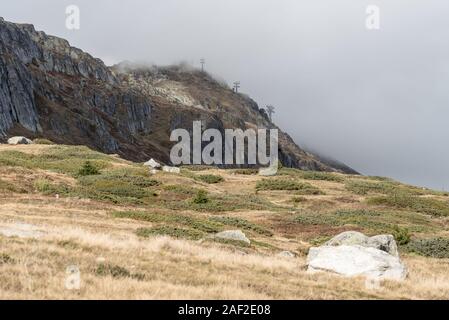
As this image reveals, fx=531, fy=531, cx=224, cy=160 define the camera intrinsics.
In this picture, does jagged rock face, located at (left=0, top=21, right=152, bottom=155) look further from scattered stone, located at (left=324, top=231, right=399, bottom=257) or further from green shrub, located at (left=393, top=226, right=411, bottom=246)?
scattered stone, located at (left=324, top=231, right=399, bottom=257)

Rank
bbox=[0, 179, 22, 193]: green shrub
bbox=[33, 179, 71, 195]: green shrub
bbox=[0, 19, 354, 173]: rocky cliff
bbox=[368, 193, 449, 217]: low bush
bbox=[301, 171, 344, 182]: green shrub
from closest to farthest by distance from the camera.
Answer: bbox=[0, 179, 22, 193]: green shrub → bbox=[33, 179, 71, 195]: green shrub → bbox=[368, 193, 449, 217]: low bush → bbox=[301, 171, 344, 182]: green shrub → bbox=[0, 19, 354, 173]: rocky cliff

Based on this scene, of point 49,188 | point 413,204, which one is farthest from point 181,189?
point 413,204

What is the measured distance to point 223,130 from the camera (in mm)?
194500

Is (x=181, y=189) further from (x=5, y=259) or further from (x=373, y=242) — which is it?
(x=5, y=259)

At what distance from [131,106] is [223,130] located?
3826 centimetres

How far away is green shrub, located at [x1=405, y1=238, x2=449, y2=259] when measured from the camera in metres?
27.8

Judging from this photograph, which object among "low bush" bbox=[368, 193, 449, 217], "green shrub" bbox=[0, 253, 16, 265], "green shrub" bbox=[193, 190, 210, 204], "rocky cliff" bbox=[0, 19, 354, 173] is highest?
"rocky cliff" bbox=[0, 19, 354, 173]

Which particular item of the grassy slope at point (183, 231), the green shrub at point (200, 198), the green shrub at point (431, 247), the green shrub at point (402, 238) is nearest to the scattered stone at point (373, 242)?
the grassy slope at point (183, 231)

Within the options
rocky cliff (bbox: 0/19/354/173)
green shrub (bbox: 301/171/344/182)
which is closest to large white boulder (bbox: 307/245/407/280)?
green shrub (bbox: 301/171/344/182)

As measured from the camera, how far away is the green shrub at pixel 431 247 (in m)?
27.8

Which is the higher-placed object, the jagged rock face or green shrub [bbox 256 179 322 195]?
the jagged rock face

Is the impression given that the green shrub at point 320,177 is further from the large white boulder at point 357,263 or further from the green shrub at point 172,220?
the large white boulder at point 357,263

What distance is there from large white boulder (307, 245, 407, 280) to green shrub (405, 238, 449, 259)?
11.9m

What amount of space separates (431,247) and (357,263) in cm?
1453
